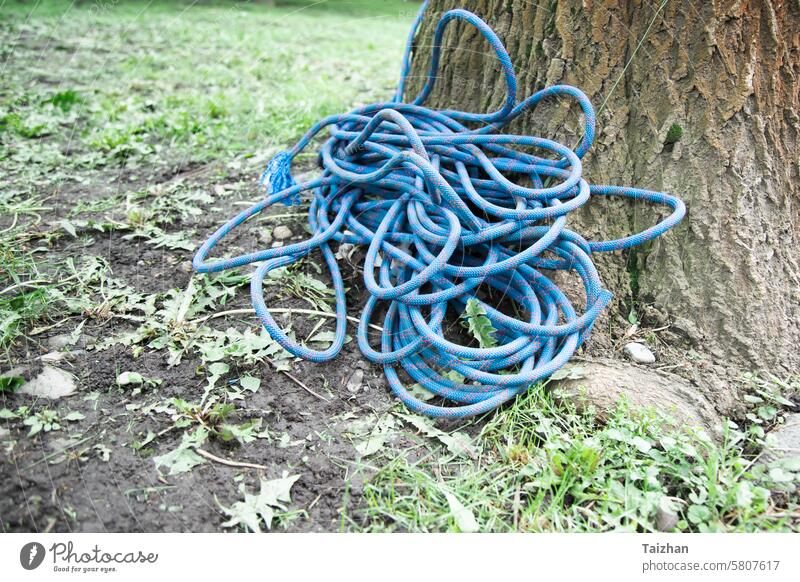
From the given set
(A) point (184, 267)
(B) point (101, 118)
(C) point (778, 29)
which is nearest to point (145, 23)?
(B) point (101, 118)

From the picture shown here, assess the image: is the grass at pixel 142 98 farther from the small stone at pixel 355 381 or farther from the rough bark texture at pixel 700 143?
the rough bark texture at pixel 700 143

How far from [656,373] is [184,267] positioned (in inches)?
55.6

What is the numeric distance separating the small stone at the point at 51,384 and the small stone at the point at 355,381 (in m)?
0.67

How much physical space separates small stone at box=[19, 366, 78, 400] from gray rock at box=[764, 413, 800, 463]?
1.67 metres

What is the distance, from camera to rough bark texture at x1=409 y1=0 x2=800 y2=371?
5.38 ft

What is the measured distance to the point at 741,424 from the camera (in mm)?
1577

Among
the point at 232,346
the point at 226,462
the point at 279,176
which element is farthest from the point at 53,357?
the point at 279,176

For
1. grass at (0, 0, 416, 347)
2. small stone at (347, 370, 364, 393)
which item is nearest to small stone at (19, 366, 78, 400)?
grass at (0, 0, 416, 347)
